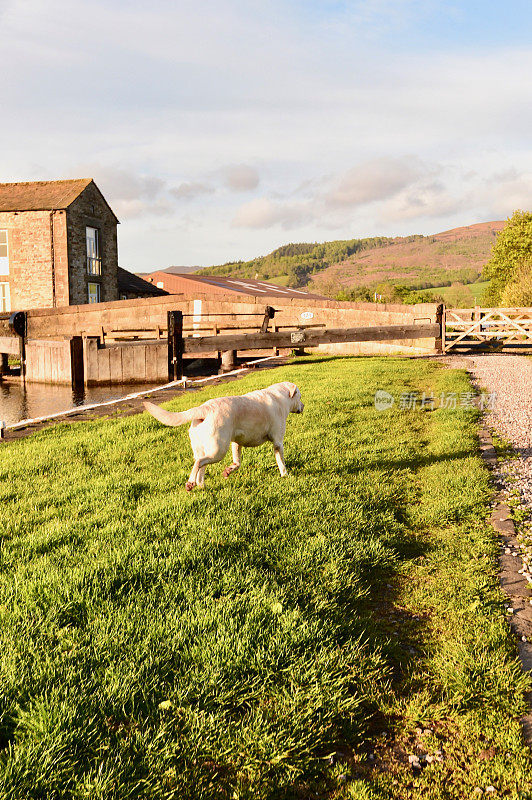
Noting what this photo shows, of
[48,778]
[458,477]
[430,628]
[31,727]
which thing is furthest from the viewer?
[458,477]

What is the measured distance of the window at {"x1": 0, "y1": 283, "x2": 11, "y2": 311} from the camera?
119 ft

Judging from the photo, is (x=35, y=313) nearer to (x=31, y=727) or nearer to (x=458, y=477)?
(x=458, y=477)

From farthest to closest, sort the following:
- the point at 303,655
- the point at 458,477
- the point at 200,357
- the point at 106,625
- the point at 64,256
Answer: the point at 64,256
the point at 200,357
the point at 458,477
the point at 106,625
the point at 303,655

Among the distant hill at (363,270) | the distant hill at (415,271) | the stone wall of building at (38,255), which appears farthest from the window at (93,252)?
the distant hill at (415,271)

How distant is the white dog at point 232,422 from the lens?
5113 mm

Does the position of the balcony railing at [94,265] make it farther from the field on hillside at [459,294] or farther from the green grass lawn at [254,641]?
the field on hillside at [459,294]

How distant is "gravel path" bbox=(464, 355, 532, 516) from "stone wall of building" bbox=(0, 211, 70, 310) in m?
26.2

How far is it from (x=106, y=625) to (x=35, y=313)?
3034cm

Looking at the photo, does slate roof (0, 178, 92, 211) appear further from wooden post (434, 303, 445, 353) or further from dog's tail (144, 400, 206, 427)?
dog's tail (144, 400, 206, 427)

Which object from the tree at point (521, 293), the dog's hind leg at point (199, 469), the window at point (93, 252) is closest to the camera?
the dog's hind leg at point (199, 469)

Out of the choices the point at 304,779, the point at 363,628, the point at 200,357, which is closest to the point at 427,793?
the point at 304,779

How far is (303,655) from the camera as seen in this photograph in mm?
3168

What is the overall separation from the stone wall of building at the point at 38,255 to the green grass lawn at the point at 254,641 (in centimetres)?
3229

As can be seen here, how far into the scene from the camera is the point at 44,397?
61.3 ft
